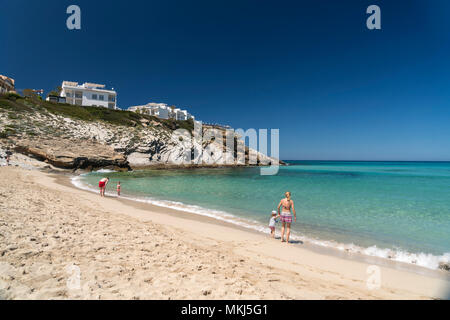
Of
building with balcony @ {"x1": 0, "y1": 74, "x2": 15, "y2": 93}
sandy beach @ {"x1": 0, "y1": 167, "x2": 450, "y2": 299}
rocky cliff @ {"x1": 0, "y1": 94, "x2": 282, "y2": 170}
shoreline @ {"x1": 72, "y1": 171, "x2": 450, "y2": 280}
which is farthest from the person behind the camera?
building with balcony @ {"x1": 0, "y1": 74, "x2": 15, "y2": 93}

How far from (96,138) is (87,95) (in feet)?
80.0

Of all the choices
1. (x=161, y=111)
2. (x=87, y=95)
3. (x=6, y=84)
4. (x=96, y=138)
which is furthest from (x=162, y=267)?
(x=6, y=84)

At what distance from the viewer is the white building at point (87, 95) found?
55.4 m

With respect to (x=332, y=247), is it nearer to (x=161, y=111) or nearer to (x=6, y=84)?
(x=161, y=111)

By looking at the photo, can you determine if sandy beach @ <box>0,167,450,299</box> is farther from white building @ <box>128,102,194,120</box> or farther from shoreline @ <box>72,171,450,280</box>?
white building @ <box>128,102,194,120</box>

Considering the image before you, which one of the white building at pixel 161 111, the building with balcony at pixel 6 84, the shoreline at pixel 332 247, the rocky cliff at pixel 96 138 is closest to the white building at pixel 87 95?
the rocky cliff at pixel 96 138

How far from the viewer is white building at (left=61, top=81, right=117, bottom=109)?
2183 inches

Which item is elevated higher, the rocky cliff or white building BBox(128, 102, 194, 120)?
white building BBox(128, 102, 194, 120)

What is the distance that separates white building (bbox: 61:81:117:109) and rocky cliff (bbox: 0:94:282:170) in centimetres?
902

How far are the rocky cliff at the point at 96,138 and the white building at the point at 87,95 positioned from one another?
9023 mm

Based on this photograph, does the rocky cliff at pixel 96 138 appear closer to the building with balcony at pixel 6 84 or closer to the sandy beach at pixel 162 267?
the building with balcony at pixel 6 84

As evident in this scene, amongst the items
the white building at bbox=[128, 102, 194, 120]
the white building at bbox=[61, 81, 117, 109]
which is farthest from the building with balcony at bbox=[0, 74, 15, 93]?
the white building at bbox=[128, 102, 194, 120]
